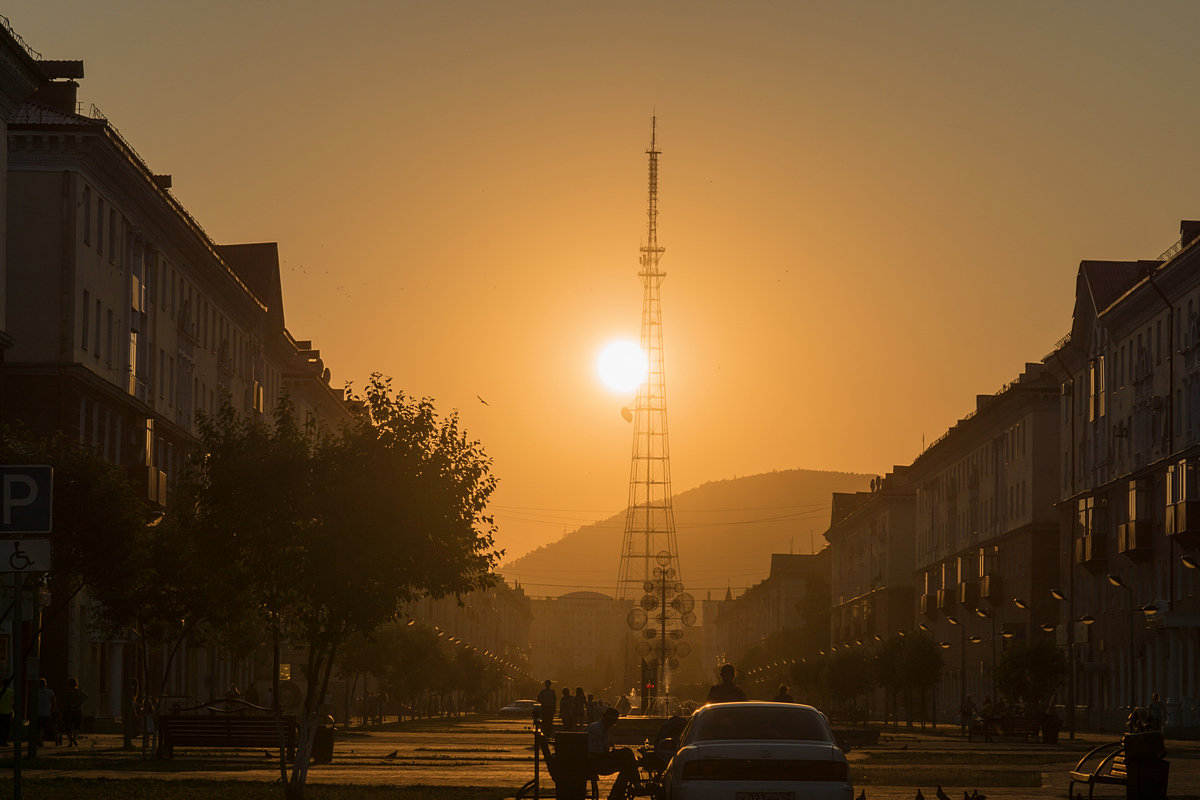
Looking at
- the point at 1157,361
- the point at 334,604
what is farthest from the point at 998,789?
the point at 1157,361

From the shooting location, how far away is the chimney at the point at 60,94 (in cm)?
6044

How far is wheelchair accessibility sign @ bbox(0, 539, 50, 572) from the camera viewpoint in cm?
1634

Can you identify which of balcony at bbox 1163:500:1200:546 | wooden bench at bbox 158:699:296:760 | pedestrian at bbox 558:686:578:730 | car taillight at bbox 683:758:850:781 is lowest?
pedestrian at bbox 558:686:578:730

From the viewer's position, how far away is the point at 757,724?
63.7ft

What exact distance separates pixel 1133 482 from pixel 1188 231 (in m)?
10.3

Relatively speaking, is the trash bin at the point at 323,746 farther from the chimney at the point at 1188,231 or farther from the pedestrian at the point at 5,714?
the chimney at the point at 1188,231

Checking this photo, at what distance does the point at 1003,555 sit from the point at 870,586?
4991 cm

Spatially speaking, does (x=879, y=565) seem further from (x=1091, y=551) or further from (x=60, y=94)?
(x=60, y=94)

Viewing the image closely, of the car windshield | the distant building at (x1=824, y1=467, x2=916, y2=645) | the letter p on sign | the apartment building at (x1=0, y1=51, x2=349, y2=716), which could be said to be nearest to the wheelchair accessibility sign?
the letter p on sign

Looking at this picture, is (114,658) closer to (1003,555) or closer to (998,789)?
(998,789)

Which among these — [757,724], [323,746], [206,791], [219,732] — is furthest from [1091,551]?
[757,724]

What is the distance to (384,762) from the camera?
40969 mm

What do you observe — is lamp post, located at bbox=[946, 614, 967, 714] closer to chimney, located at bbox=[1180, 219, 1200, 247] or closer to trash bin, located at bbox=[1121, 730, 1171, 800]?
chimney, located at bbox=[1180, 219, 1200, 247]

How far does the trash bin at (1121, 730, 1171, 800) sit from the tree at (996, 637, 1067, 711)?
5160cm
